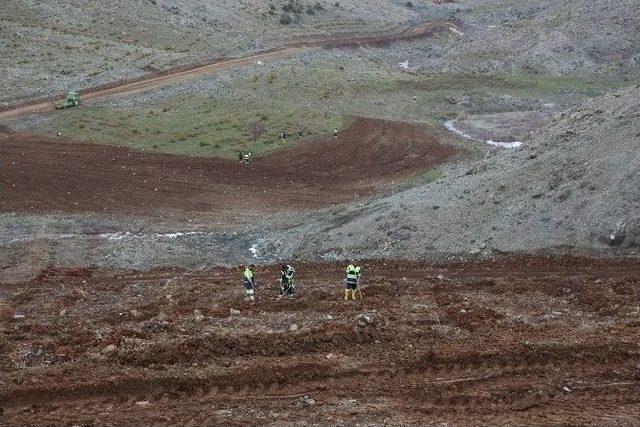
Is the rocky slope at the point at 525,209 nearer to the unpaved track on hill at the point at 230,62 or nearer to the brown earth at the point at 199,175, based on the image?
the brown earth at the point at 199,175

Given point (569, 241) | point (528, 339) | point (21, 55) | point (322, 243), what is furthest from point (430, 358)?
point (21, 55)

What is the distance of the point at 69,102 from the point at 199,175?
19498 mm

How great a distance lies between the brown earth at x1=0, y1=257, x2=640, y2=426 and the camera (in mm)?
17922

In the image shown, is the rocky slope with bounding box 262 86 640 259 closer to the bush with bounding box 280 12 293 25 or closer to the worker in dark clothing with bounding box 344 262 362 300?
the worker in dark clothing with bounding box 344 262 362 300

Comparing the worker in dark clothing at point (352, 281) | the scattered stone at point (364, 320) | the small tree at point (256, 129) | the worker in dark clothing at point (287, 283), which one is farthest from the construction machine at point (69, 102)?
the scattered stone at point (364, 320)

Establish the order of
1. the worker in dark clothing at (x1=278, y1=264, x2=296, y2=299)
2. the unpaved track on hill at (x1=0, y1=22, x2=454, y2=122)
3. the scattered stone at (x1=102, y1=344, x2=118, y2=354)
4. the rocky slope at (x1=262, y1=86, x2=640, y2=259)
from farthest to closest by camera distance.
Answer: the unpaved track on hill at (x1=0, y1=22, x2=454, y2=122) < the rocky slope at (x1=262, y1=86, x2=640, y2=259) < the worker in dark clothing at (x1=278, y1=264, x2=296, y2=299) < the scattered stone at (x1=102, y1=344, x2=118, y2=354)

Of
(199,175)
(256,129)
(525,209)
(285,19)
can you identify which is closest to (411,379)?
(525,209)

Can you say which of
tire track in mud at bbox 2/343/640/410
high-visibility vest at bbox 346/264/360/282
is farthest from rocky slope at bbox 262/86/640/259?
tire track in mud at bbox 2/343/640/410

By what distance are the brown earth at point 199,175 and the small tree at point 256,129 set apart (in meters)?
3.40

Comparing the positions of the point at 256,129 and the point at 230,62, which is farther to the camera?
the point at 230,62

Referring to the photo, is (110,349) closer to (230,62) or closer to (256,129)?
(256,129)

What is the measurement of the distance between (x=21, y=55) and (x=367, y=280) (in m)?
53.0

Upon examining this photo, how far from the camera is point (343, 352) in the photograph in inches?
828

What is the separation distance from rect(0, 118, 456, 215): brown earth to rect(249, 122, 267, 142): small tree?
3403mm
